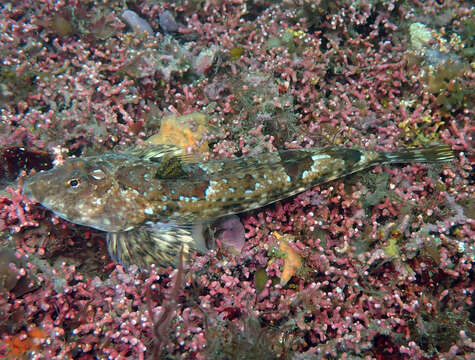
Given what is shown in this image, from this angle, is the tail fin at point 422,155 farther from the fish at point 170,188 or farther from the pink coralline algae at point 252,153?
the pink coralline algae at point 252,153

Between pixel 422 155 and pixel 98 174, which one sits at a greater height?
pixel 422 155

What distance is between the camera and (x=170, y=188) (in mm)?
3994

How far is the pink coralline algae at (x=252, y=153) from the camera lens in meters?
3.63

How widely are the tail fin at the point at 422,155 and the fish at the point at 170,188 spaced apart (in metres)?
0.01

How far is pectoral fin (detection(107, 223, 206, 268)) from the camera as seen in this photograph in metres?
4.04

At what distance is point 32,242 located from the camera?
13.6ft

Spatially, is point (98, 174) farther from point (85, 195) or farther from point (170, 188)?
point (170, 188)

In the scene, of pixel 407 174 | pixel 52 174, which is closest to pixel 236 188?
pixel 52 174

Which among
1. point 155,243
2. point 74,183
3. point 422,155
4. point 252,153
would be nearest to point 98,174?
point 74,183

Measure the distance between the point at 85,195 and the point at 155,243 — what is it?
1072 millimetres

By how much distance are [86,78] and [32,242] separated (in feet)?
9.19

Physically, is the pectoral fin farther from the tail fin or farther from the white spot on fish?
the tail fin

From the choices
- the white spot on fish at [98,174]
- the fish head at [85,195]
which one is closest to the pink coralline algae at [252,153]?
the fish head at [85,195]

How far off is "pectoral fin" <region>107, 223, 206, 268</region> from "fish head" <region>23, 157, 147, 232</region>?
0.70 feet
